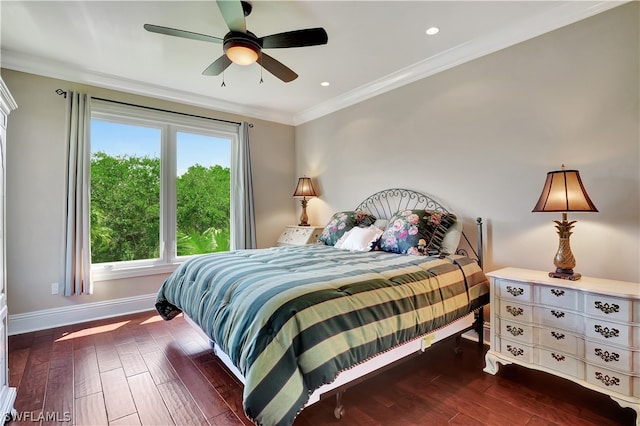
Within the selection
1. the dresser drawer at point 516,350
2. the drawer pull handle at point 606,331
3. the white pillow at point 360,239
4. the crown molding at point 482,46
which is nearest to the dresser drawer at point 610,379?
the drawer pull handle at point 606,331

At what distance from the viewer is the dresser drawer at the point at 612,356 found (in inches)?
68.5

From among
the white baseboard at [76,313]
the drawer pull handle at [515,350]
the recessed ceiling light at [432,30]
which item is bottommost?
the white baseboard at [76,313]

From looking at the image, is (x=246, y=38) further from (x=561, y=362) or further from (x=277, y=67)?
(x=561, y=362)

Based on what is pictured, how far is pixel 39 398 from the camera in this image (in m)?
2.00

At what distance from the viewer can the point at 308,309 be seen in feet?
5.18

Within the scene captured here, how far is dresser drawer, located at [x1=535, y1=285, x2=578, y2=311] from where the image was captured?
6.42 ft

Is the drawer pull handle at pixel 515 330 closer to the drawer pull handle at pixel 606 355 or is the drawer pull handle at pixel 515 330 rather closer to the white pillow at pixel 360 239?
the drawer pull handle at pixel 606 355

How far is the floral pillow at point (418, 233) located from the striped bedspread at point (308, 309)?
260mm

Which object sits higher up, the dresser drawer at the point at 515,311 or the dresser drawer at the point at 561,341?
the dresser drawer at the point at 515,311

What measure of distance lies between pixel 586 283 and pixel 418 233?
1.21m

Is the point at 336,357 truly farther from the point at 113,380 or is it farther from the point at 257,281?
the point at 113,380

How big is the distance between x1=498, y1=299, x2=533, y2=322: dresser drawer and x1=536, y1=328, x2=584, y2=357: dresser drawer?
105 mm

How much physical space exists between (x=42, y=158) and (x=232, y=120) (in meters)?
2.25

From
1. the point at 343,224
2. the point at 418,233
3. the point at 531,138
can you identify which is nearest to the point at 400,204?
the point at 343,224
